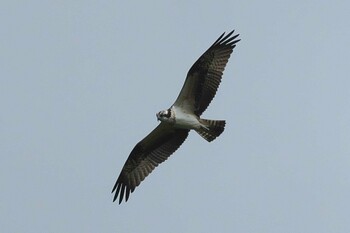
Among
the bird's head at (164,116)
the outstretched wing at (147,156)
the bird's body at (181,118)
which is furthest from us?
the outstretched wing at (147,156)

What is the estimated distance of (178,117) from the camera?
700 inches

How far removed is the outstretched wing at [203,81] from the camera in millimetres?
17719

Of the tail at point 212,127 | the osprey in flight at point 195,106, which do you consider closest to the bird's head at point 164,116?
the osprey in flight at point 195,106

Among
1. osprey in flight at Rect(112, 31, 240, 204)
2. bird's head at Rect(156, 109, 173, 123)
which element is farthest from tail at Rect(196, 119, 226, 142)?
bird's head at Rect(156, 109, 173, 123)

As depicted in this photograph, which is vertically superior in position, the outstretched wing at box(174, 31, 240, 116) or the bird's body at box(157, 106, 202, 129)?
the outstretched wing at box(174, 31, 240, 116)

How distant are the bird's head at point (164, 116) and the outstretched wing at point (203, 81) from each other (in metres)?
0.29

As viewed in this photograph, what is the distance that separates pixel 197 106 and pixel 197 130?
0.56 m

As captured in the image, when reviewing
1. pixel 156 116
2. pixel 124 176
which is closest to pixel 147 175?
pixel 124 176

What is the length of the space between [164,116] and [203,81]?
A: 1.12 m

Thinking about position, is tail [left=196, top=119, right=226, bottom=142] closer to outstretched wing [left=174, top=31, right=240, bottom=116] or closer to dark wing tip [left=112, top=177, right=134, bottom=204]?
outstretched wing [left=174, top=31, right=240, bottom=116]

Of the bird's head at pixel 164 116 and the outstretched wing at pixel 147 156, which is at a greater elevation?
the bird's head at pixel 164 116

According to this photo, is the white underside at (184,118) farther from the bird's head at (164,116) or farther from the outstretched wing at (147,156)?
the outstretched wing at (147,156)

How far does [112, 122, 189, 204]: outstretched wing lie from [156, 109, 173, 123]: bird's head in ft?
2.45

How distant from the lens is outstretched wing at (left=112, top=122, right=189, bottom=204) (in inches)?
733
